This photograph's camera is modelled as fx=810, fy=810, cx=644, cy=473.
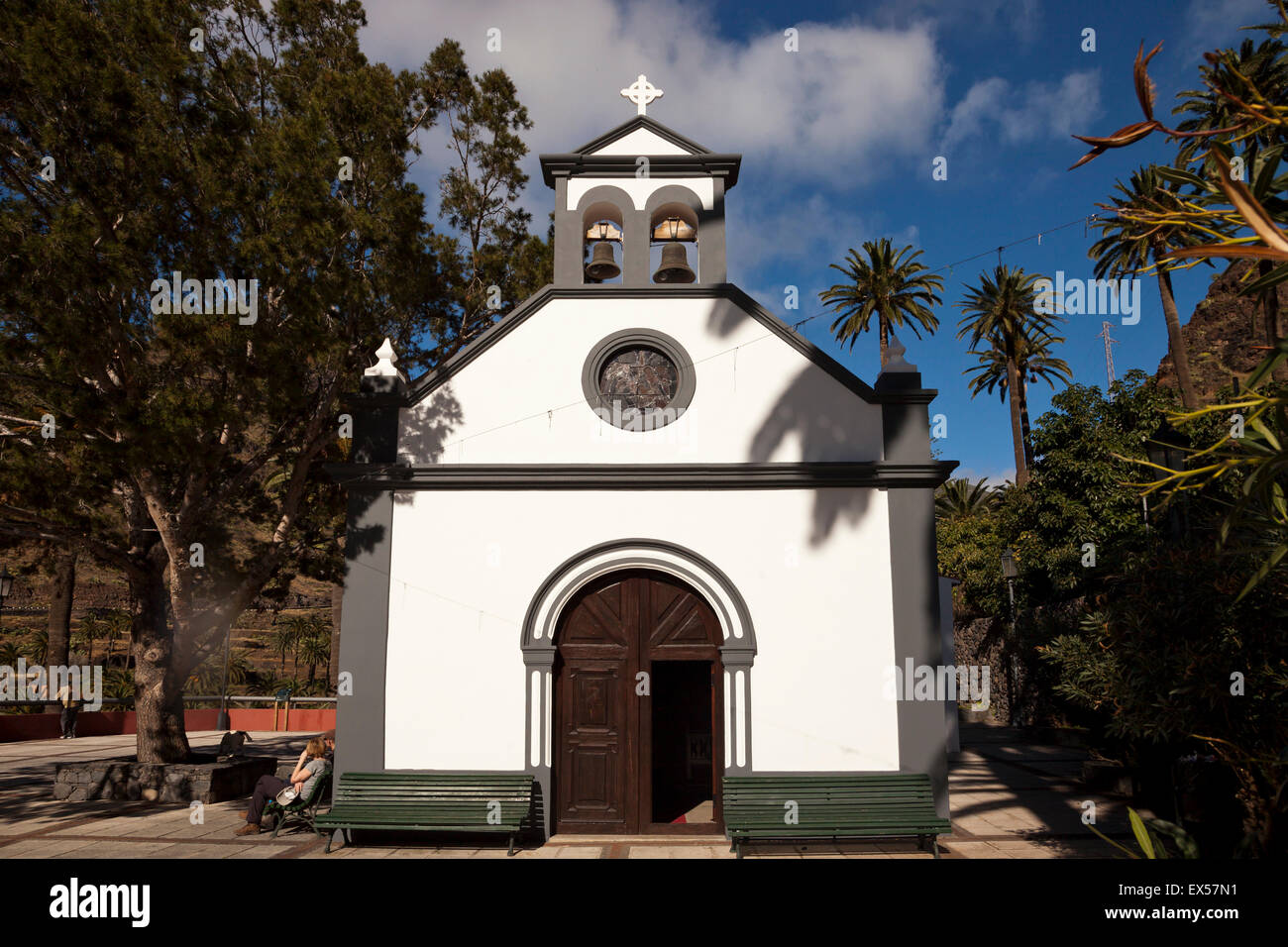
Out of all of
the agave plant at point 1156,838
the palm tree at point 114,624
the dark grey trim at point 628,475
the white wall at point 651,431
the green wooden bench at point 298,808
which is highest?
the white wall at point 651,431

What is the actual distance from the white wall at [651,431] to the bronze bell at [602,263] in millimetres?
826

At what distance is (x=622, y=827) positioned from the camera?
998 cm

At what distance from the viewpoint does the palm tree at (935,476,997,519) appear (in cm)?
4344

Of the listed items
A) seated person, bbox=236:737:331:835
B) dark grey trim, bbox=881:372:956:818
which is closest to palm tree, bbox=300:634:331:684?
seated person, bbox=236:737:331:835

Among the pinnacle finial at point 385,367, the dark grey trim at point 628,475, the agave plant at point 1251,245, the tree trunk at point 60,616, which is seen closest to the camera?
the agave plant at point 1251,245

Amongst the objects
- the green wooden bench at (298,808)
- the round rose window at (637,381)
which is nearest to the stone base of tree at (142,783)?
the green wooden bench at (298,808)

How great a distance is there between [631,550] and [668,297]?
349 centimetres

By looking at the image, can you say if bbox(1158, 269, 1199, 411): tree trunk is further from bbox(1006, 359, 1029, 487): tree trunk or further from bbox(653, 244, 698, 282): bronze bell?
bbox(653, 244, 698, 282): bronze bell

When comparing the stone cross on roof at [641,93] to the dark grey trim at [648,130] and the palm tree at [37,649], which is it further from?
the palm tree at [37,649]

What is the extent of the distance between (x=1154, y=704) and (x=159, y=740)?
13528 millimetres

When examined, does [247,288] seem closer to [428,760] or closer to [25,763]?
[428,760]

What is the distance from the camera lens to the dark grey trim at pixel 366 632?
9.87 meters
